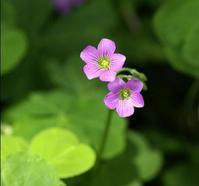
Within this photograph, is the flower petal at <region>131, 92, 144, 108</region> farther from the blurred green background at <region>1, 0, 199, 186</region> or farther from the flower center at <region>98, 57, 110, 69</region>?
the blurred green background at <region>1, 0, 199, 186</region>

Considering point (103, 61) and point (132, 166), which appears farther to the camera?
point (132, 166)

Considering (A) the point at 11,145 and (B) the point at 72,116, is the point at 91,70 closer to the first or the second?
(A) the point at 11,145

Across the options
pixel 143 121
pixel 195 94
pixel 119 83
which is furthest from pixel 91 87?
pixel 119 83

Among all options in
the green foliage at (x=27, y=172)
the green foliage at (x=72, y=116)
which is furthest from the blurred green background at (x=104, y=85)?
the green foliage at (x=27, y=172)

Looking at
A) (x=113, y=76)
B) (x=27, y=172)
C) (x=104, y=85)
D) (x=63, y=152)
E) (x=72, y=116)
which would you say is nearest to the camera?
(x=113, y=76)

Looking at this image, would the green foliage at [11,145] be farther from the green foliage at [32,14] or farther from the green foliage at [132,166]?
the green foliage at [32,14]

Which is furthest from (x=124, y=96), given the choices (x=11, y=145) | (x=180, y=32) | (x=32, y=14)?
(x=32, y=14)
